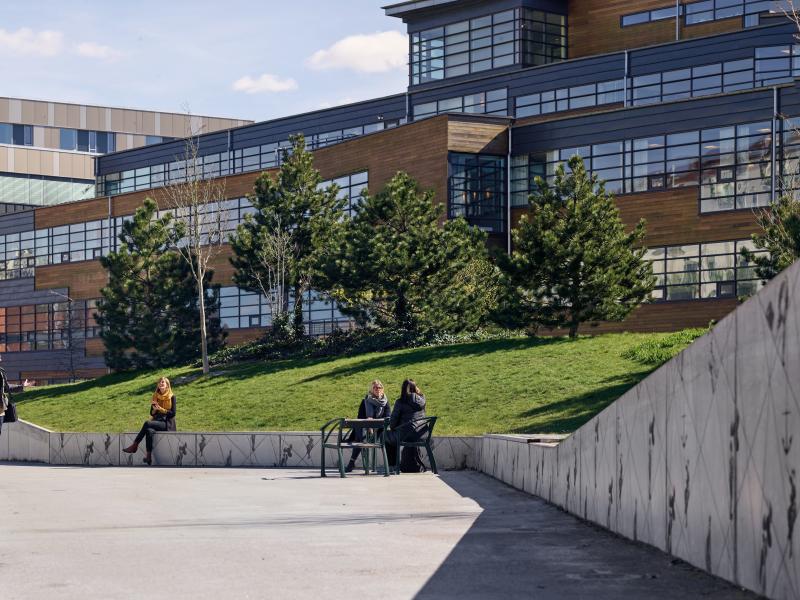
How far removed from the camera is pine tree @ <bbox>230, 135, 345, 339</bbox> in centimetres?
4825

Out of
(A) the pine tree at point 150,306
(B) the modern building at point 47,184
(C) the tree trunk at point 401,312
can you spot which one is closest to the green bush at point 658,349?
(C) the tree trunk at point 401,312

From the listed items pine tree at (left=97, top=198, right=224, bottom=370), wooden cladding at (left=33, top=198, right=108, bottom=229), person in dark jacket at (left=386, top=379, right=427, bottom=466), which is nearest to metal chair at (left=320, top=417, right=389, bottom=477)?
person in dark jacket at (left=386, top=379, right=427, bottom=466)

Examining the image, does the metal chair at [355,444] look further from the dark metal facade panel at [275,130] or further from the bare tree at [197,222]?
the dark metal facade panel at [275,130]

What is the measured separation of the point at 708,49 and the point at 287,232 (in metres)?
20.9

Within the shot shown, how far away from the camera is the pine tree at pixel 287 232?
4825 centimetres

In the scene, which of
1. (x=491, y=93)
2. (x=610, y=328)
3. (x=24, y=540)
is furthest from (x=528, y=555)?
(x=491, y=93)

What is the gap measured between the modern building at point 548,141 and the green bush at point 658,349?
11369 millimetres

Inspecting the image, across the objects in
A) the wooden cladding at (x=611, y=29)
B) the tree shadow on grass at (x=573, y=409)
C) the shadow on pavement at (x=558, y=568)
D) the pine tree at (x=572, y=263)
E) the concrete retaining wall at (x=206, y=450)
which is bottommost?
the concrete retaining wall at (x=206, y=450)

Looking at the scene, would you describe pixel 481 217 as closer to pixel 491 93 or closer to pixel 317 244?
pixel 317 244

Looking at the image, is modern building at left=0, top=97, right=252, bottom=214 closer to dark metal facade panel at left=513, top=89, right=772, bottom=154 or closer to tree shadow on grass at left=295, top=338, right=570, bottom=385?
dark metal facade panel at left=513, top=89, right=772, bottom=154

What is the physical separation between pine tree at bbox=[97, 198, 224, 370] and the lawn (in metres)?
6.25

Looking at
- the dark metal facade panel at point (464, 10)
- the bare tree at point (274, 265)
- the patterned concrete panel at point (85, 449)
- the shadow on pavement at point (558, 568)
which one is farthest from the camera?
the dark metal facade panel at point (464, 10)

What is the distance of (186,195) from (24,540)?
146 ft

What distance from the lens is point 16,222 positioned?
267 ft
